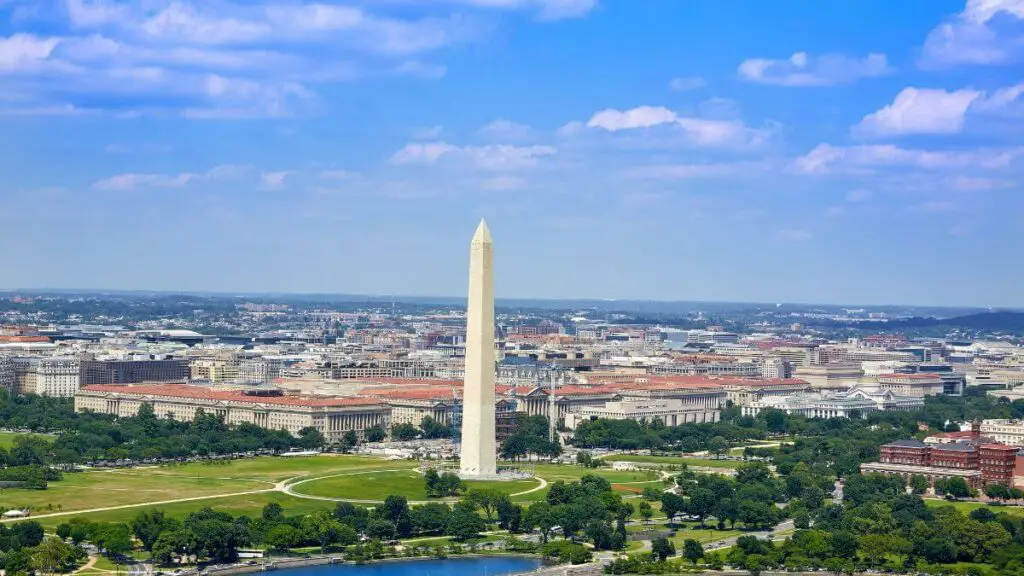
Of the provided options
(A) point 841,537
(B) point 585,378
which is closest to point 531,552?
(A) point 841,537

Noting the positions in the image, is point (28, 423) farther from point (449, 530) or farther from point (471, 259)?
point (449, 530)

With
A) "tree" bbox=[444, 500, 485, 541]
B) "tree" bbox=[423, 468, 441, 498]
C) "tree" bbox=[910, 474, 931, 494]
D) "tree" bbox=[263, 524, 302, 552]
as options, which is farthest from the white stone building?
"tree" bbox=[263, 524, 302, 552]

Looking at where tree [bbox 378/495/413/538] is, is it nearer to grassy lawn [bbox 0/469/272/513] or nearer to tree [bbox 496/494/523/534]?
tree [bbox 496/494/523/534]

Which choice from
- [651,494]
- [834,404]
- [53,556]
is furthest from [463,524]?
[834,404]

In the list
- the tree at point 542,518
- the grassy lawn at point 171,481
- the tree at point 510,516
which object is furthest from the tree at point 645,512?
the grassy lawn at point 171,481

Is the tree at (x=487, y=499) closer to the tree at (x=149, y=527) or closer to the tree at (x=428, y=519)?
the tree at (x=428, y=519)

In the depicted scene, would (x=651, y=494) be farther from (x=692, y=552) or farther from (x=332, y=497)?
(x=692, y=552)

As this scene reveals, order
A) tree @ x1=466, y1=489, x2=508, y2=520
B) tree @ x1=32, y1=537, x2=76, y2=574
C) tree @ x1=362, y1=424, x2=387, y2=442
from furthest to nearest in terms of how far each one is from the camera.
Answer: tree @ x1=362, y1=424, x2=387, y2=442 < tree @ x1=466, y1=489, x2=508, y2=520 < tree @ x1=32, y1=537, x2=76, y2=574
